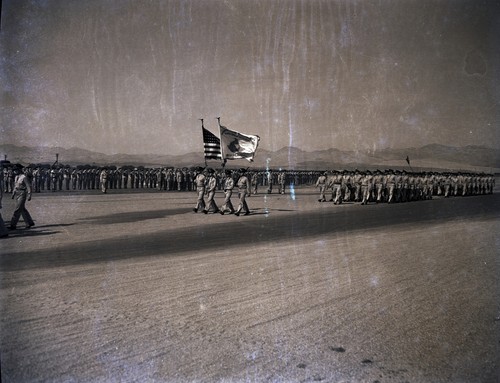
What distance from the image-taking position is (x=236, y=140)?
1366 centimetres

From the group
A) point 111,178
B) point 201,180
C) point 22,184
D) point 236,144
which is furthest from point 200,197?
point 111,178

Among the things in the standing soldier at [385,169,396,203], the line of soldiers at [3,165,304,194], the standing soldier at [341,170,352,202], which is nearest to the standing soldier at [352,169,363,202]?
the standing soldier at [341,170,352,202]

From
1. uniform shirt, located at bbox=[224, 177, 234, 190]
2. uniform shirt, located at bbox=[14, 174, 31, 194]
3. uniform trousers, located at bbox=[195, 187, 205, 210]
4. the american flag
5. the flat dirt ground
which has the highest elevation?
the american flag

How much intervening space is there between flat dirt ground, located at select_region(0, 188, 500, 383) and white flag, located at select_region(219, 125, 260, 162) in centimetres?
538

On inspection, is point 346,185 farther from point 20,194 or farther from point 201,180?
point 20,194

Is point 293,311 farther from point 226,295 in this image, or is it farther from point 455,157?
point 455,157

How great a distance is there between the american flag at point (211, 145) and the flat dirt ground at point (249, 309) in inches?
208

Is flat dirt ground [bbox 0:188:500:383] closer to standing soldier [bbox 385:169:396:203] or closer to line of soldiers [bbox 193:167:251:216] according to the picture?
line of soldiers [bbox 193:167:251:216]

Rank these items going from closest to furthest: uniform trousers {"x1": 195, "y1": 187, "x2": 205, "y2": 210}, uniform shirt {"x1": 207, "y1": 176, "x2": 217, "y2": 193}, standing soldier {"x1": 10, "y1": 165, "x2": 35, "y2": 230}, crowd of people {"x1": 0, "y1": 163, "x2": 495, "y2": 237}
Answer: standing soldier {"x1": 10, "y1": 165, "x2": 35, "y2": 230}, crowd of people {"x1": 0, "y1": 163, "x2": 495, "y2": 237}, uniform shirt {"x1": 207, "y1": 176, "x2": 217, "y2": 193}, uniform trousers {"x1": 195, "y1": 187, "x2": 205, "y2": 210}

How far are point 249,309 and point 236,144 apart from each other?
32.0 feet

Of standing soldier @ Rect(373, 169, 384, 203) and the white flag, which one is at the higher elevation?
the white flag

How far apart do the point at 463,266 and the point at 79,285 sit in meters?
5.68

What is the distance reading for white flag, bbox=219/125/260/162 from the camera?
13289 millimetres

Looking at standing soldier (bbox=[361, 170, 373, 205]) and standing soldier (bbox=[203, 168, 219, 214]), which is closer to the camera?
standing soldier (bbox=[203, 168, 219, 214])
